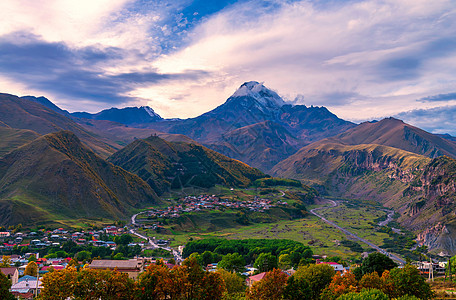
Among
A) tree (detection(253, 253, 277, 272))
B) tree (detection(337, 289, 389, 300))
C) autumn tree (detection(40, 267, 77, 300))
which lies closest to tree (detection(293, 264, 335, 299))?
tree (detection(337, 289, 389, 300))

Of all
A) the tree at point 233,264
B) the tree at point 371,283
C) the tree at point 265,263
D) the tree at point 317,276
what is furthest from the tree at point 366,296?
the tree at point 233,264

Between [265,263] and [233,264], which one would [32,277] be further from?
[265,263]

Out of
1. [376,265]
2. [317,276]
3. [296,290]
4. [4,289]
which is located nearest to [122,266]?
[4,289]

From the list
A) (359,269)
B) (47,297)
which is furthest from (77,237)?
(359,269)

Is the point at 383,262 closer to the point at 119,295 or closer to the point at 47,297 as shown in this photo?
the point at 119,295

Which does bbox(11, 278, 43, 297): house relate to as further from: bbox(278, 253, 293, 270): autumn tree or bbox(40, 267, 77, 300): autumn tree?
bbox(278, 253, 293, 270): autumn tree
